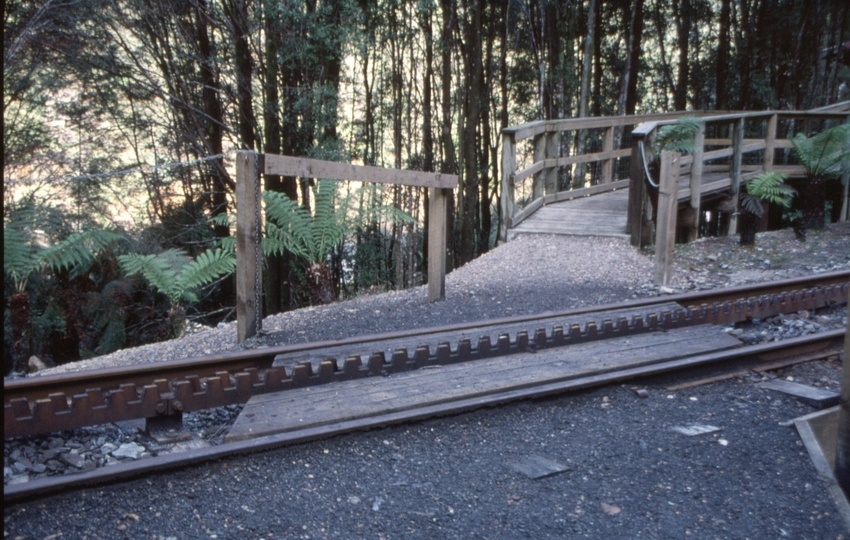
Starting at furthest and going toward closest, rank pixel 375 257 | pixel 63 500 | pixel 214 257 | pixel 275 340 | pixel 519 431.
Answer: pixel 375 257, pixel 214 257, pixel 275 340, pixel 519 431, pixel 63 500

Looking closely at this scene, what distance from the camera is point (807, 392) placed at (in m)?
3.62

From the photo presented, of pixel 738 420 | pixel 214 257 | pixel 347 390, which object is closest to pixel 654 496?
pixel 738 420

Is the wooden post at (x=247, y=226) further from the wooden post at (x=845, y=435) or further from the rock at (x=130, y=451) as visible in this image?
the wooden post at (x=845, y=435)

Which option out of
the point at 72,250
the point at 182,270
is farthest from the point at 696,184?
the point at 72,250

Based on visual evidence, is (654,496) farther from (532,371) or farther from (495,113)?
(495,113)

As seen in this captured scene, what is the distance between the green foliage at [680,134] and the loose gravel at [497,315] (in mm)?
1286

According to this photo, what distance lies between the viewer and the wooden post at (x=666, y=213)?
20.4 feet

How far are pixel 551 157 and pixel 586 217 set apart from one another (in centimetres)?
133

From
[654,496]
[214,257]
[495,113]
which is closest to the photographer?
[654,496]

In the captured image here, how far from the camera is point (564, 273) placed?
7016 millimetres

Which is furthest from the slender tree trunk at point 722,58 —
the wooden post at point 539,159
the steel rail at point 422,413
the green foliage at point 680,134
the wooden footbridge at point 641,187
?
the steel rail at point 422,413

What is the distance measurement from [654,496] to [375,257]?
11267 millimetres

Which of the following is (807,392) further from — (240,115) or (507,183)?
(240,115)

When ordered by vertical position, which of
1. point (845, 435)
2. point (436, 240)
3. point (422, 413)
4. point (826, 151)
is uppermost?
point (826, 151)
